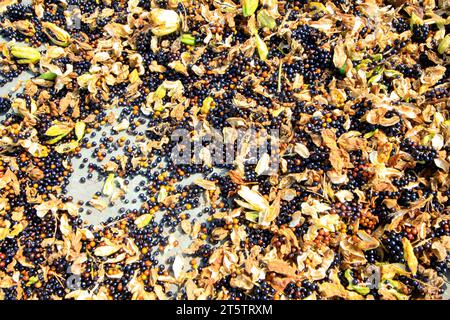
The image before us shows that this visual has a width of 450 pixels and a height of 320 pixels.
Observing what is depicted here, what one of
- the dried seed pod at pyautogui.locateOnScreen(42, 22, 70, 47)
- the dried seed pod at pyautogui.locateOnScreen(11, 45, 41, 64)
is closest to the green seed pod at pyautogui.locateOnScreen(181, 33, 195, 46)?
the dried seed pod at pyautogui.locateOnScreen(42, 22, 70, 47)

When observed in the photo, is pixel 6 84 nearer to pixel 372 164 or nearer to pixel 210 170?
pixel 210 170

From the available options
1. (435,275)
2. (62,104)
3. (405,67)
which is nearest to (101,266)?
(62,104)

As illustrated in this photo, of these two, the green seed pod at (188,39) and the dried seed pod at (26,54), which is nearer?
the green seed pod at (188,39)

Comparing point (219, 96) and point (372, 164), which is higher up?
point (219, 96)

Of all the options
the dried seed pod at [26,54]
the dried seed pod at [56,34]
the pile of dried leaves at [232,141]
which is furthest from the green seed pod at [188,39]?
the dried seed pod at [26,54]

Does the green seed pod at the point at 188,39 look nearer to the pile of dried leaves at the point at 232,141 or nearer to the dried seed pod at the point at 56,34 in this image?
the pile of dried leaves at the point at 232,141

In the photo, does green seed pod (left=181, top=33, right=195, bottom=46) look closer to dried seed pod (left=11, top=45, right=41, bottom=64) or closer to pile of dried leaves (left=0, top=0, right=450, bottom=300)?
pile of dried leaves (left=0, top=0, right=450, bottom=300)

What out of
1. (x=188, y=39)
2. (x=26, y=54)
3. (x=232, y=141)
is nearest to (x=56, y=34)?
(x=26, y=54)

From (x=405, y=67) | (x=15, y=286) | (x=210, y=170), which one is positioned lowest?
(x=15, y=286)

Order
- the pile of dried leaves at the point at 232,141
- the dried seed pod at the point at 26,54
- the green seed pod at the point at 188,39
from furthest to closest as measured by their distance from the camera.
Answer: the dried seed pod at the point at 26,54, the green seed pod at the point at 188,39, the pile of dried leaves at the point at 232,141

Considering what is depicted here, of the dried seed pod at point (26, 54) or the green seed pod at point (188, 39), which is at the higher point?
the green seed pod at point (188, 39)
